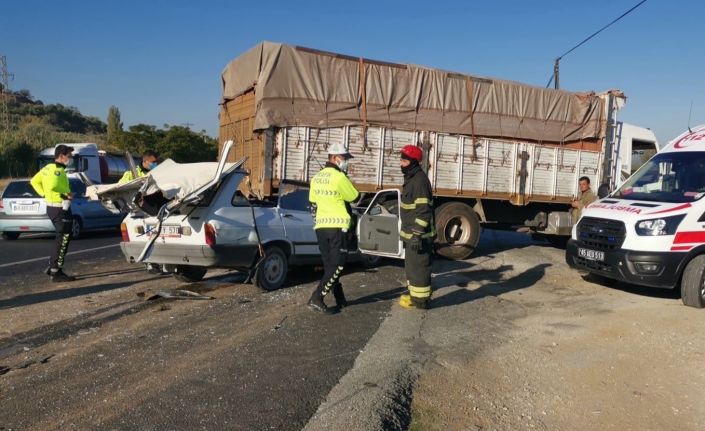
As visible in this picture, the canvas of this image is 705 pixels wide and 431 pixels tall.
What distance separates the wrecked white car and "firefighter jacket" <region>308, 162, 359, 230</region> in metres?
0.78

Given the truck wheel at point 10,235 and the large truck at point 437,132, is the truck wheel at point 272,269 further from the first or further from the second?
the truck wheel at point 10,235

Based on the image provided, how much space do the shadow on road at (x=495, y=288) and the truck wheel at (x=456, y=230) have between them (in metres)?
1.08

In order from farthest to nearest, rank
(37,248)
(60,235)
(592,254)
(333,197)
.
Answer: (37,248) → (60,235) → (592,254) → (333,197)

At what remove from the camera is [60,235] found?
7891 mm

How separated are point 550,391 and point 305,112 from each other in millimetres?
6409

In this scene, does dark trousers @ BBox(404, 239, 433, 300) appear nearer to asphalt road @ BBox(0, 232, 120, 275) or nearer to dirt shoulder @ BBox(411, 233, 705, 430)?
dirt shoulder @ BBox(411, 233, 705, 430)

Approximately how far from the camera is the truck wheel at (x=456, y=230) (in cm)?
1035

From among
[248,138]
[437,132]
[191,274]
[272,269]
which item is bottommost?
[191,274]

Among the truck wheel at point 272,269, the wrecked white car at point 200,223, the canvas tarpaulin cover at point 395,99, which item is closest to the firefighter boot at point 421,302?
the wrecked white car at point 200,223

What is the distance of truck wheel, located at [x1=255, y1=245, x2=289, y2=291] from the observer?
283 inches

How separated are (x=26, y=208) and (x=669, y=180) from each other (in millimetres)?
12800

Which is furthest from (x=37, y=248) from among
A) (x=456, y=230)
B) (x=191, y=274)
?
(x=456, y=230)

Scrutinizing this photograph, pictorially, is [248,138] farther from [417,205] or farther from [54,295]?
[417,205]

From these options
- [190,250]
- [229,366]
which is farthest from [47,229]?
[229,366]
